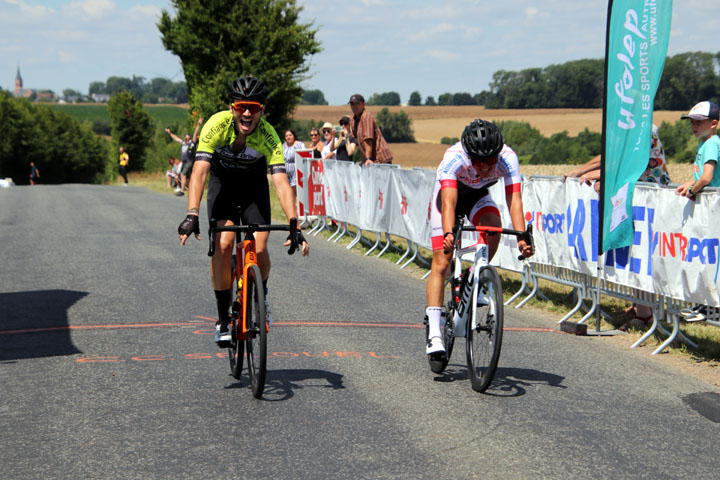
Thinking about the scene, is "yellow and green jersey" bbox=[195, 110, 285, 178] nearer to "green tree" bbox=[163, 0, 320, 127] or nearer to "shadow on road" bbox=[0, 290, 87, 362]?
"shadow on road" bbox=[0, 290, 87, 362]

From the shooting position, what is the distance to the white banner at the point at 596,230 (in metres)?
7.14

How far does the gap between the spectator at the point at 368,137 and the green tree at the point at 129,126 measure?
71305mm

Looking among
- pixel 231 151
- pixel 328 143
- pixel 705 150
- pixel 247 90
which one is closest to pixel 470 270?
pixel 231 151

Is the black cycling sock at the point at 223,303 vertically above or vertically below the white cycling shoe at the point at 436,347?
above

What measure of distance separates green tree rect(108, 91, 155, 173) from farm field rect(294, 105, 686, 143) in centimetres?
1575

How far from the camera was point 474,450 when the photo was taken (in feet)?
15.4

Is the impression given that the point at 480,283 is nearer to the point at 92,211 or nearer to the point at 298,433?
the point at 298,433

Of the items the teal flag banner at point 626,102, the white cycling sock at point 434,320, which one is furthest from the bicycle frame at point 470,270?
the teal flag banner at point 626,102

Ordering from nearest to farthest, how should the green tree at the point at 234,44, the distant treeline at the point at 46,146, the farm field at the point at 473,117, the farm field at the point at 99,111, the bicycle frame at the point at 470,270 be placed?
the bicycle frame at the point at 470,270 < the green tree at the point at 234,44 < the farm field at the point at 473,117 < the distant treeline at the point at 46,146 < the farm field at the point at 99,111

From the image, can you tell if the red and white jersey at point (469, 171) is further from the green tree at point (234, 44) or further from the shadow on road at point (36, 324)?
the green tree at point (234, 44)

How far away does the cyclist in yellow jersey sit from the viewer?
19.2ft

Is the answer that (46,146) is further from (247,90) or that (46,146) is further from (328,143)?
(247,90)

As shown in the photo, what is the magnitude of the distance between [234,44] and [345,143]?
27.0 meters

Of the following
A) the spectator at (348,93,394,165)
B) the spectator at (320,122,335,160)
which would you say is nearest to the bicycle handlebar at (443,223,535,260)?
the spectator at (348,93,394,165)
